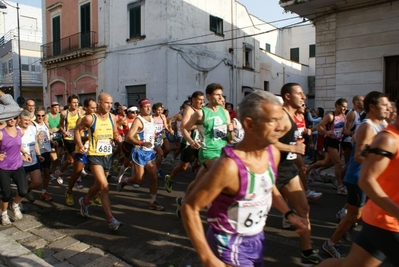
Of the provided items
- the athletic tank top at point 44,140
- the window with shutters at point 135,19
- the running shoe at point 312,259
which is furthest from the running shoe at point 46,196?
the window with shutters at point 135,19

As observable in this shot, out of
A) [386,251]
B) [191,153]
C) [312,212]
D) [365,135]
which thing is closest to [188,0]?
[191,153]

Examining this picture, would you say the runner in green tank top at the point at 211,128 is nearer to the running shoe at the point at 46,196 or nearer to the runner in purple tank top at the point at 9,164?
the runner in purple tank top at the point at 9,164

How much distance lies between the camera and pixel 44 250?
4.23 metres

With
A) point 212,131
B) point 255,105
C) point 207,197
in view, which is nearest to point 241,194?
point 207,197

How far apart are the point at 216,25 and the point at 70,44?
31.3 feet

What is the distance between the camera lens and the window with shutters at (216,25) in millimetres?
20234

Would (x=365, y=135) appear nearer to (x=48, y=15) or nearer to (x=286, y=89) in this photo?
(x=286, y=89)

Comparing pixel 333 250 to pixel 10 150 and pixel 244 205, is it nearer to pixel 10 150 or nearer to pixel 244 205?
pixel 244 205

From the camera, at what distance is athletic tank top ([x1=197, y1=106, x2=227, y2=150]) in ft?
16.6

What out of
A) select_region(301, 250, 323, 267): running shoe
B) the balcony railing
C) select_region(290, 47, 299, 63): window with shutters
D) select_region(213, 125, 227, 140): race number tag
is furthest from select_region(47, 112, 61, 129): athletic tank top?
select_region(290, 47, 299, 63): window with shutters

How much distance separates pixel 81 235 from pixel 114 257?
A: 99 cm

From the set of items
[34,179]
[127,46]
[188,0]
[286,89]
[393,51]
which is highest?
[188,0]

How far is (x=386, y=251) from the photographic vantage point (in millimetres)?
2217

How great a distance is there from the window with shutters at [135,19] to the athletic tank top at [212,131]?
14.8 metres
